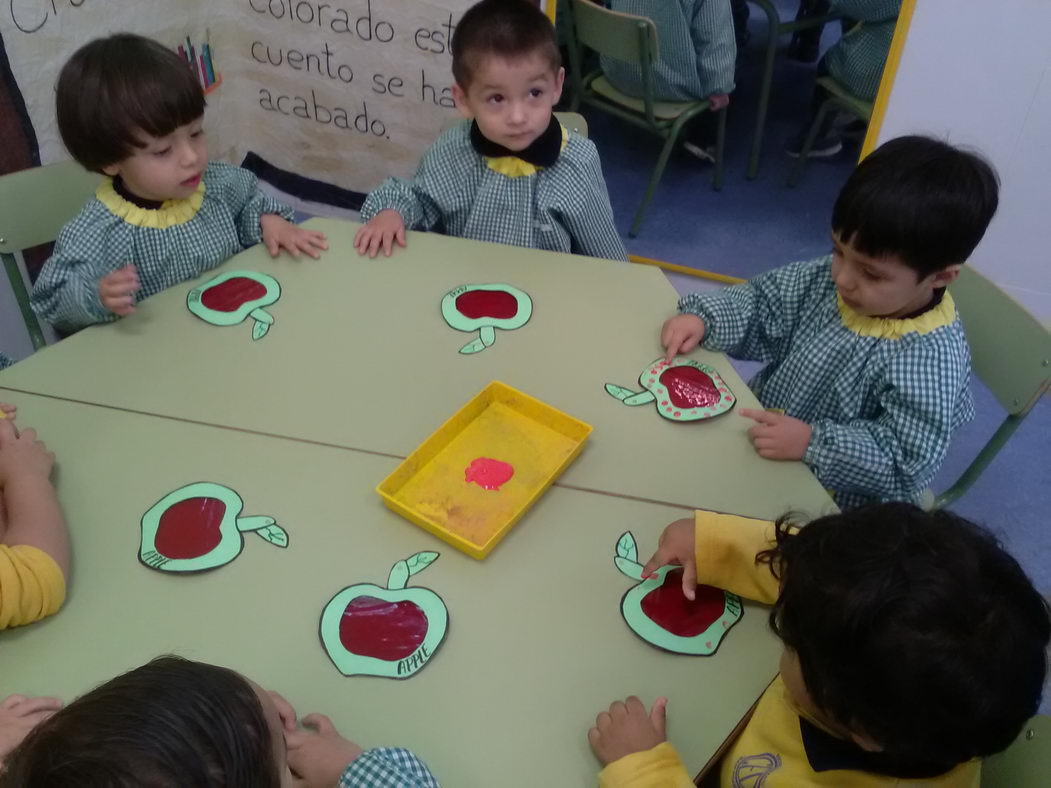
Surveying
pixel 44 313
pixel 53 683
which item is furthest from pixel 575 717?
pixel 44 313

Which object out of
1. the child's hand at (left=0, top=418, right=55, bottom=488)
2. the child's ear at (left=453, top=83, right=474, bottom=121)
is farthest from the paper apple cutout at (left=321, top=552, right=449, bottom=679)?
the child's ear at (left=453, top=83, right=474, bottom=121)

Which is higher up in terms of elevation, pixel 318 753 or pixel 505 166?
pixel 505 166

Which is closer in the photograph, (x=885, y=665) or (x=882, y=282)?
(x=885, y=665)

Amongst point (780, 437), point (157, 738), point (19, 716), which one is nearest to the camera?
point (157, 738)

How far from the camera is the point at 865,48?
8.07 feet

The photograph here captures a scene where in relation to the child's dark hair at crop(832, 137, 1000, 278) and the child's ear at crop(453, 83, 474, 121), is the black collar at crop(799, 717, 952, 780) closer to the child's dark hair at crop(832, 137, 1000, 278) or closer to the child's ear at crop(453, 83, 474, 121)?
the child's dark hair at crop(832, 137, 1000, 278)

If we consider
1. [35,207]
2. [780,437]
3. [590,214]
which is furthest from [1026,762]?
[35,207]

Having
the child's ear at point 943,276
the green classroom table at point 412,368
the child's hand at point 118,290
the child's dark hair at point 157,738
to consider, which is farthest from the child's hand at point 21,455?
the child's ear at point 943,276

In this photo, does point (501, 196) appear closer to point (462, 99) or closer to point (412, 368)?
point (462, 99)

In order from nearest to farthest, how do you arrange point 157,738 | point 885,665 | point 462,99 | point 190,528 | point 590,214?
point 157,738 < point 885,665 < point 190,528 < point 462,99 < point 590,214

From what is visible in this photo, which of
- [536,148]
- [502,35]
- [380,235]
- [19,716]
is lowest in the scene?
[19,716]

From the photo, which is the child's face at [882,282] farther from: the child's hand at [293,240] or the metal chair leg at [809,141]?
the metal chair leg at [809,141]

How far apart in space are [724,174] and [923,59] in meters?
1.14

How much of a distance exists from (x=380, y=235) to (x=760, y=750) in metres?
1.12
